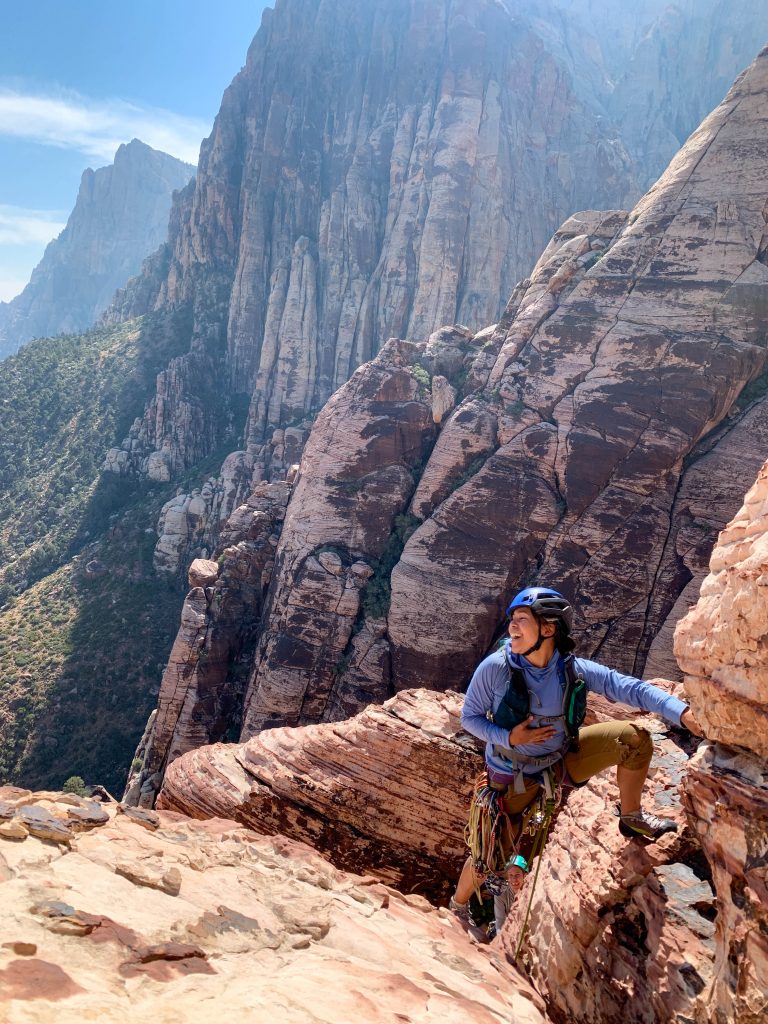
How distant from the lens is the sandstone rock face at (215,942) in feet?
11.2

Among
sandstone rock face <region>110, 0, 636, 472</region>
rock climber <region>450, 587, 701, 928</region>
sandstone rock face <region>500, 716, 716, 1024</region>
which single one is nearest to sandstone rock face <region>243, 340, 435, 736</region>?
sandstone rock face <region>500, 716, 716, 1024</region>

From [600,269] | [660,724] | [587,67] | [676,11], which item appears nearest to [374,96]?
[587,67]

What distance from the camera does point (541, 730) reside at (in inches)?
214

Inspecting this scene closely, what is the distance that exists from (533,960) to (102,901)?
4.30 m

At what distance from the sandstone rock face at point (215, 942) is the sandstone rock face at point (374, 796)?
10.6 ft

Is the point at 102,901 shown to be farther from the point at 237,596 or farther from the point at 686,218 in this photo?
the point at 686,218

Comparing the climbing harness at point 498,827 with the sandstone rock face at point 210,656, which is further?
the sandstone rock face at point 210,656

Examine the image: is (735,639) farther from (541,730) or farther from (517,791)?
(517,791)

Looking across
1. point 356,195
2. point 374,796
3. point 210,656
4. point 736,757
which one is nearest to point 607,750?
point 736,757

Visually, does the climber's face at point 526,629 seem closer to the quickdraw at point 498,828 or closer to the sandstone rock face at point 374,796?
the quickdraw at point 498,828

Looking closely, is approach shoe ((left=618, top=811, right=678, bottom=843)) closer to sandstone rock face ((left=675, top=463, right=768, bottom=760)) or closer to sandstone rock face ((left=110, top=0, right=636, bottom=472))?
sandstone rock face ((left=675, top=463, right=768, bottom=760))

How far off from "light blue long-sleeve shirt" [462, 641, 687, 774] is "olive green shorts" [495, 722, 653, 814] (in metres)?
0.23

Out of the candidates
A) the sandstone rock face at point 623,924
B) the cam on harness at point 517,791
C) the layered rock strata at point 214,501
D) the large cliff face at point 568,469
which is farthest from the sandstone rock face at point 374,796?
the layered rock strata at point 214,501

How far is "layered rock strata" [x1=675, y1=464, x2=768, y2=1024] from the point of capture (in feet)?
14.1
